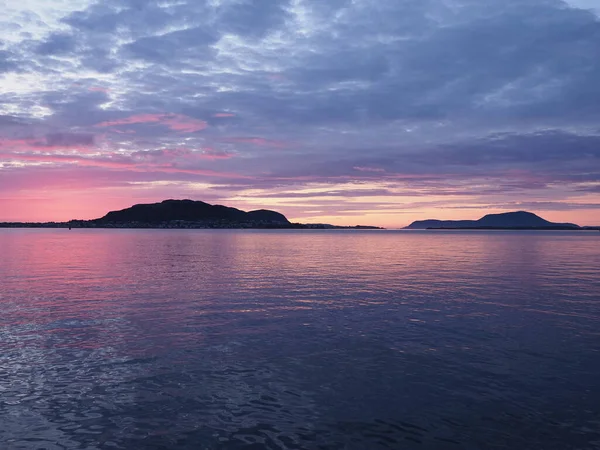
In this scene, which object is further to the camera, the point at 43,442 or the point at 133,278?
the point at 133,278

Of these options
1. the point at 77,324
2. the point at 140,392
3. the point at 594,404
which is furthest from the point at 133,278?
the point at 594,404

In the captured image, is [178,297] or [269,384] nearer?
[269,384]

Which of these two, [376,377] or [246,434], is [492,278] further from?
[246,434]

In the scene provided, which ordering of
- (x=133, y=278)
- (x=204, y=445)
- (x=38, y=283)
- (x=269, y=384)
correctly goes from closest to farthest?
(x=204, y=445)
(x=269, y=384)
(x=38, y=283)
(x=133, y=278)

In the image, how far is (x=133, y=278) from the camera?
45.2m

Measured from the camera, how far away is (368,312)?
27750mm

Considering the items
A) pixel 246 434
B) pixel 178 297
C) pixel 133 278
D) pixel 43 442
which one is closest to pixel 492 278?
pixel 178 297

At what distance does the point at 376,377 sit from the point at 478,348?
642 centimetres

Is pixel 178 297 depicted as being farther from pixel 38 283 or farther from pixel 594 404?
pixel 594 404

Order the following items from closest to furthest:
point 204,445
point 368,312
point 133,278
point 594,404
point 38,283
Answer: point 204,445, point 594,404, point 368,312, point 38,283, point 133,278

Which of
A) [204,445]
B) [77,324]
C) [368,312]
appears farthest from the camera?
[368,312]

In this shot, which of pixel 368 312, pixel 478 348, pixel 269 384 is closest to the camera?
pixel 269 384

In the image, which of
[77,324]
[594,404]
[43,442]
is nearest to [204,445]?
[43,442]

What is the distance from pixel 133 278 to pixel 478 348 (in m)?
35.9
